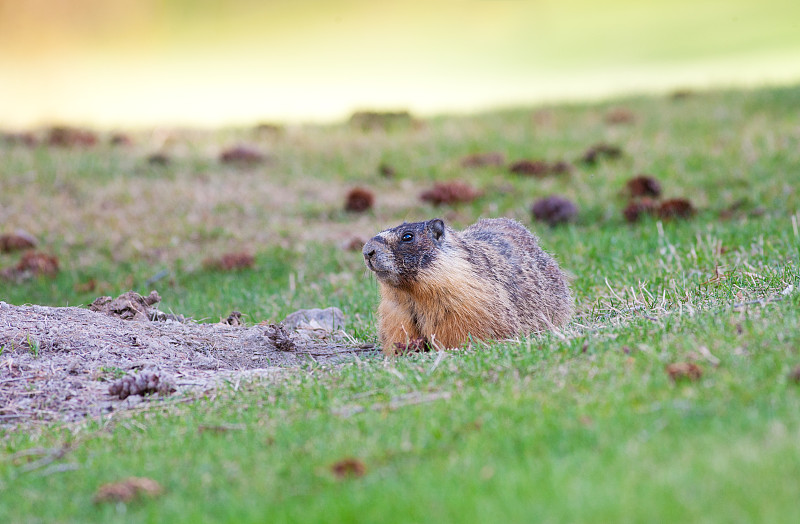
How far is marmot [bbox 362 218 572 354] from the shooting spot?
8.50 meters

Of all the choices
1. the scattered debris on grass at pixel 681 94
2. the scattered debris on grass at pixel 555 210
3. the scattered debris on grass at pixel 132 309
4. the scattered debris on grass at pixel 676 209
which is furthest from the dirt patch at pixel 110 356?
the scattered debris on grass at pixel 681 94

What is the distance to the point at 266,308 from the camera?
11.8m

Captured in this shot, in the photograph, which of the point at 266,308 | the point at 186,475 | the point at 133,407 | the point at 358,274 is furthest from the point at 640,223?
the point at 186,475

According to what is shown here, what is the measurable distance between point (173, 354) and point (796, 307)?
5073mm

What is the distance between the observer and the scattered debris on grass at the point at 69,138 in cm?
2120

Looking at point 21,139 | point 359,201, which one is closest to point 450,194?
point 359,201

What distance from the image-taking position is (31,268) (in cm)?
1460

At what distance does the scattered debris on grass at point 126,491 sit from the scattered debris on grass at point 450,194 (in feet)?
38.7

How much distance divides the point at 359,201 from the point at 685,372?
1134cm

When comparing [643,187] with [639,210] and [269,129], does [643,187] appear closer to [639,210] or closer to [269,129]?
[639,210]

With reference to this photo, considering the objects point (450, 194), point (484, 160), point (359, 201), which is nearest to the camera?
point (450, 194)

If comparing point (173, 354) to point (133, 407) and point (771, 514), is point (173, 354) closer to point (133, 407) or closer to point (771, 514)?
point (133, 407)

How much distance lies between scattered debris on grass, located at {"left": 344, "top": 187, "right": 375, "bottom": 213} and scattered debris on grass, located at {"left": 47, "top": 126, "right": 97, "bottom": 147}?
801 cm

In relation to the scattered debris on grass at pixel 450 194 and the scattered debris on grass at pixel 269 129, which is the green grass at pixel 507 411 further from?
the scattered debris on grass at pixel 269 129
